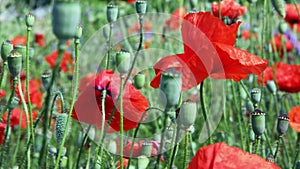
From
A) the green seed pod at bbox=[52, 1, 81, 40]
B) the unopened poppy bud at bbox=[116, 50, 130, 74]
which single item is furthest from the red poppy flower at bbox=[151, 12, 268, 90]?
the green seed pod at bbox=[52, 1, 81, 40]

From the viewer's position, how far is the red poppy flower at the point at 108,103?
0.95 metres

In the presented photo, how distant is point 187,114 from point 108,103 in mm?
248

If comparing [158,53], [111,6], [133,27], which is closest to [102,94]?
[111,6]

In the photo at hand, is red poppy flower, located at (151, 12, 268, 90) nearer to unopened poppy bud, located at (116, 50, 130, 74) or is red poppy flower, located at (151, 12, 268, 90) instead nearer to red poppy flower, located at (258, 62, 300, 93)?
unopened poppy bud, located at (116, 50, 130, 74)

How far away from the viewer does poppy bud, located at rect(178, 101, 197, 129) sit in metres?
0.75

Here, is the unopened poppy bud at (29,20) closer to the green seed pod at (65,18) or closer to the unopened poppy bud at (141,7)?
the unopened poppy bud at (141,7)

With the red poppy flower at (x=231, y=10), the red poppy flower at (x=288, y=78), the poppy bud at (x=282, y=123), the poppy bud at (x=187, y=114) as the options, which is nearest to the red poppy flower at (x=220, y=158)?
the poppy bud at (x=187, y=114)

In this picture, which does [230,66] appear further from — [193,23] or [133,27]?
[133,27]

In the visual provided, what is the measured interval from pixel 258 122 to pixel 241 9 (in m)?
0.69

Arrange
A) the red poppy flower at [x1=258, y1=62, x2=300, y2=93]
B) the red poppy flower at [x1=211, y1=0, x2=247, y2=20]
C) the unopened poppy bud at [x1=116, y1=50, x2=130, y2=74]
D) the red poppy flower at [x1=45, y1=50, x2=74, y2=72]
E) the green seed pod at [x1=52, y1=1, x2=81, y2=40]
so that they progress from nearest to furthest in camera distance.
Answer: the green seed pod at [x1=52, y1=1, x2=81, y2=40], the unopened poppy bud at [x1=116, y1=50, x2=130, y2=74], the red poppy flower at [x1=211, y1=0, x2=247, y2=20], the red poppy flower at [x1=258, y1=62, x2=300, y2=93], the red poppy flower at [x1=45, y1=50, x2=74, y2=72]

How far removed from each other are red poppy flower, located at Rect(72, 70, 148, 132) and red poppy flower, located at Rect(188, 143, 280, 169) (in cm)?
26

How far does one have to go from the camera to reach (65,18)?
51cm

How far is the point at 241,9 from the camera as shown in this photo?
154 centimetres

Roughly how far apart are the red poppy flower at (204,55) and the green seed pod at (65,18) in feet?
1.08
